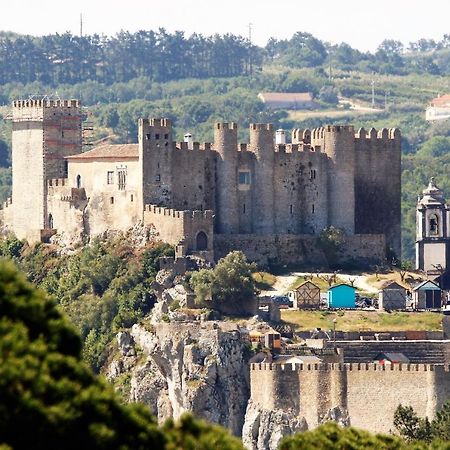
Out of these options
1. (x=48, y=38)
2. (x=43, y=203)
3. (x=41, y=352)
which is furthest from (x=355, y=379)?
(x=48, y=38)

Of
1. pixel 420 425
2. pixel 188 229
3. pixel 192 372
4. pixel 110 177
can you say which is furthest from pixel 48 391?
pixel 110 177

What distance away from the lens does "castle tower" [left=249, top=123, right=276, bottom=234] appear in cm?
8762

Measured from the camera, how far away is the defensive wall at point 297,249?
3396 inches

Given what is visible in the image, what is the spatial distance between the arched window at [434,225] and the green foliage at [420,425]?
22321 mm

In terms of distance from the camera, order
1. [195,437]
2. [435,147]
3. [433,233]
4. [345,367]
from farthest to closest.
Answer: [435,147] < [433,233] < [345,367] < [195,437]

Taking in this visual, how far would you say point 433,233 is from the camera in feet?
309

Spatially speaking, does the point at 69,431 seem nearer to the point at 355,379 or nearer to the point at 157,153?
the point at 355,379

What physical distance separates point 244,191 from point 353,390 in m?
15.2

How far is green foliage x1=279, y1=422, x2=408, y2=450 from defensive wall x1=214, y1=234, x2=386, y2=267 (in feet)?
121

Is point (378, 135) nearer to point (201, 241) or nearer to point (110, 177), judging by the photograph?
point (201, 241)

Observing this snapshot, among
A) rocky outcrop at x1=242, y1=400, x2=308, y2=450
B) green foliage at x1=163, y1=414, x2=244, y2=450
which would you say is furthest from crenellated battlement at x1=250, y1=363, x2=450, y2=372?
green foliage at x1=163, y1=414, x2=244, y2=450

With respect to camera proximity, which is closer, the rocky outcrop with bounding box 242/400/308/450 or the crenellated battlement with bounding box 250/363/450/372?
the crenellated battlement with bounding box 250/363/450/372

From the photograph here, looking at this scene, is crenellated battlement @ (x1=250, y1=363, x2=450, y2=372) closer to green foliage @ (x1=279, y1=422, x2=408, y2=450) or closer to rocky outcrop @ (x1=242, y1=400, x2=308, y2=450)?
rocky outcrop @ (x1=242, y1=400, x2=308, y2=450)

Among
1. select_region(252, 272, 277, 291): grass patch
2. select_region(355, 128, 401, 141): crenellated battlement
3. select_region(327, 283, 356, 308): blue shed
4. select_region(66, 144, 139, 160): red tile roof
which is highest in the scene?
select_region(355, 128, 401, 141): crenellated battlement
